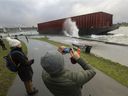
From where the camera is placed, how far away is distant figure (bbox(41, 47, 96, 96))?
2.67 m

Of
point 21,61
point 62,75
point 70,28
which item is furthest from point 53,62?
point 70,28

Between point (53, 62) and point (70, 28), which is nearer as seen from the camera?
point (53, 62)

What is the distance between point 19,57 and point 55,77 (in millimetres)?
2740

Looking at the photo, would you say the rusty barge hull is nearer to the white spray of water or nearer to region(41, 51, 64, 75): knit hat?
the white spray of water

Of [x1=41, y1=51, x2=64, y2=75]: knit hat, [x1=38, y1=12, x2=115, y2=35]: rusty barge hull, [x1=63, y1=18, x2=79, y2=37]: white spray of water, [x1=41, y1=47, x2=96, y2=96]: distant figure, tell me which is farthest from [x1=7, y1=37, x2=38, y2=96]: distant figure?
[x1=63, y1=18, x2=79, y2=37]: white spray of water

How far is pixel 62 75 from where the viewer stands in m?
2.76

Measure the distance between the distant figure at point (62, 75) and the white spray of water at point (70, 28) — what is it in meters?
53.6

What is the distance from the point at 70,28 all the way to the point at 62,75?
5548cm

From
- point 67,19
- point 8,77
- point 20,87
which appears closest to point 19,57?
point 20,87

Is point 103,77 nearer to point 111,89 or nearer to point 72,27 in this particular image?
point 111,89

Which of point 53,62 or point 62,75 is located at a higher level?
point 53,62

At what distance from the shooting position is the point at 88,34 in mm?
55719

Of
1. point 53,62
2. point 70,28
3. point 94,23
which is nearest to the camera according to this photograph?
point 53,62

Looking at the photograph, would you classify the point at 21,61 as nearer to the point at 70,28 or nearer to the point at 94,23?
the point at 94,23
